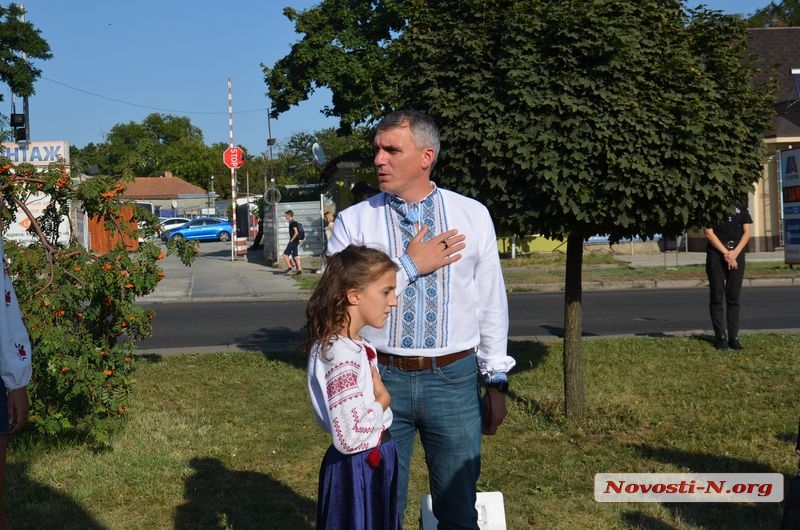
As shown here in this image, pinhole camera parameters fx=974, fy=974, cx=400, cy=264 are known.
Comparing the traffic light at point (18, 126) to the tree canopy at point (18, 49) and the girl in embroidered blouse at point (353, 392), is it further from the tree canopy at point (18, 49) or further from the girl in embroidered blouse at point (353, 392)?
the girl in embroidered blouse at point (353, 392)

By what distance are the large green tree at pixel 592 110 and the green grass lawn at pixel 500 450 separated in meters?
1.45

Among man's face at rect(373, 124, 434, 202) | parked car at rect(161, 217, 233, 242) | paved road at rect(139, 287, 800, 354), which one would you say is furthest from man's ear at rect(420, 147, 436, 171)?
parked car at rect(161, 217, 233, 242)

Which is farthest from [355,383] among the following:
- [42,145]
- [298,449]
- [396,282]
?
[42,145]

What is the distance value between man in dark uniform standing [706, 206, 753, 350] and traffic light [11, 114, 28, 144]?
23689 millimetres

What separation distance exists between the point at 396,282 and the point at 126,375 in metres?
3.55

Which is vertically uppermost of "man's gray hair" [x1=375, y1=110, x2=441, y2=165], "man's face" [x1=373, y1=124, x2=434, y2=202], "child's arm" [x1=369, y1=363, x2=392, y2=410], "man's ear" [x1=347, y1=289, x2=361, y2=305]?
"man's gray hair" [x1=375, y1=110, x2=441, y2=165]

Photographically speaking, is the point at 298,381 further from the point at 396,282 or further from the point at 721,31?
the point at 396,282

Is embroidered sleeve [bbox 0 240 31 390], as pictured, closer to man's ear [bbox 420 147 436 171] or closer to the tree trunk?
man's ear [bbox 420 147 436 171]

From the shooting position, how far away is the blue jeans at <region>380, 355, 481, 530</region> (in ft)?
12.0

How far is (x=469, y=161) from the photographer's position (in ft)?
21.4

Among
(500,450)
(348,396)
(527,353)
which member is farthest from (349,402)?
(527,353)

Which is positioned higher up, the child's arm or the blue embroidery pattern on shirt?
the blue embroidery pattern on shirt

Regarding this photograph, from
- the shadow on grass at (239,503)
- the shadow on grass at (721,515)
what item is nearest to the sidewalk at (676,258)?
the shadow on grass at (721,515)

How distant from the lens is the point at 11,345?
138 inches
